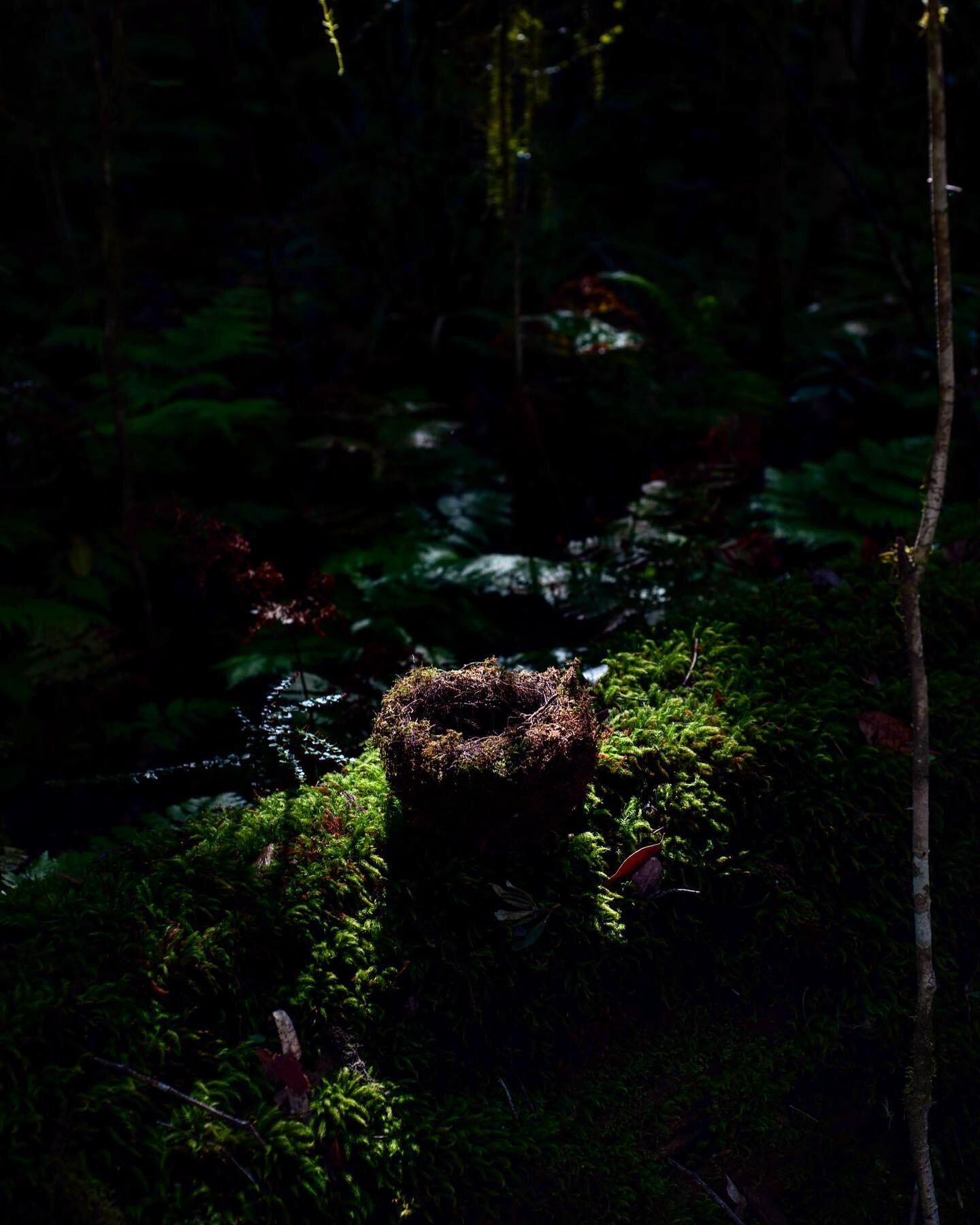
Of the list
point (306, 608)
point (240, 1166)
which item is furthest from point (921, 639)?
point (306, 608)

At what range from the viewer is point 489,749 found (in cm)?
233

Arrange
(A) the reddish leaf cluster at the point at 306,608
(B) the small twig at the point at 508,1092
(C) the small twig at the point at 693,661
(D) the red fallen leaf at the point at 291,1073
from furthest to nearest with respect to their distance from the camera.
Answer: (A) the reddish leaf cluster at the point at 306,608, (C) the small twig at the point at 693,661, (B) the small twig at the point at 508,1092, (D) the red fallen leaf at the point at 291,1073

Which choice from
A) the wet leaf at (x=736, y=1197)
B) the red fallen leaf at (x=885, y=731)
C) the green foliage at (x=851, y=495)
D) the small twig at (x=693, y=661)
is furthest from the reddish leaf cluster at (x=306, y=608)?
the green foliage at (x=851, y=495)

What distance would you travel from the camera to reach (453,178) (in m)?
7.02

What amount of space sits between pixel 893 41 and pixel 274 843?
5.09 metres

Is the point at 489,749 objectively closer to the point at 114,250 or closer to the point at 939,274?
the point at 939,274

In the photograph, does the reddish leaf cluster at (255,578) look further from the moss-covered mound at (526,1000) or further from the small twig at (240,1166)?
the small twig at (240,1166)

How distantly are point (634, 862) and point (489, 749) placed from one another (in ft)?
1.91

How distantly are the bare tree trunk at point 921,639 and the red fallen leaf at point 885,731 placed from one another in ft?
2.35

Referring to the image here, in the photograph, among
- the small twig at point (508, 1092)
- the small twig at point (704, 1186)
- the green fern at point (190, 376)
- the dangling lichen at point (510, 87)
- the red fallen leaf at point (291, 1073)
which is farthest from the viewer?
the green fern at point (190, 376)

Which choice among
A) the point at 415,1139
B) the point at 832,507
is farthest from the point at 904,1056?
the point at 832,507

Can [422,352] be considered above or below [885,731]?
above

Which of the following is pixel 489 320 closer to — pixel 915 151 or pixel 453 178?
pixel 453 178

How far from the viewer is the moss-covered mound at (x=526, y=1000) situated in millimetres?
1966
